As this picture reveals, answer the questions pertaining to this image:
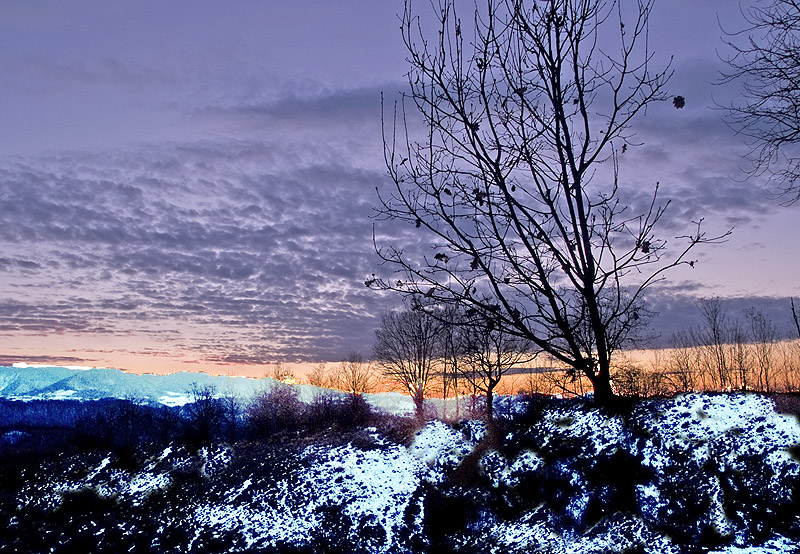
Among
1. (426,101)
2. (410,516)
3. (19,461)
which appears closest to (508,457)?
(410,516)

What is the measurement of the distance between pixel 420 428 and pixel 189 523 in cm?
651

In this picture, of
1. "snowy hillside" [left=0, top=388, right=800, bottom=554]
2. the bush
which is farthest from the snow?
the bush

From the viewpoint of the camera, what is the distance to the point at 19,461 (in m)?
21.7

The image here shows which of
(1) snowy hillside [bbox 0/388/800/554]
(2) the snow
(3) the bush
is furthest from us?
(3) the bush

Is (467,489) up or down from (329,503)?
up

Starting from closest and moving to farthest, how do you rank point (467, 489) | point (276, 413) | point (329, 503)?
point (467, 489)
point (329, 503)
point (276, 413)

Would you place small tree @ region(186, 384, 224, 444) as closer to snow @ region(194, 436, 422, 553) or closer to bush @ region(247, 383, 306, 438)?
bush @ region(247, 383, 306, 438)

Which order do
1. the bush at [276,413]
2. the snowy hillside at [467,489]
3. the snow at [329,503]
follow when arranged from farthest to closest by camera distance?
1. the bush at [276,413]
2. the snow at [329,503]
3. the snowy hillside at [467,489]

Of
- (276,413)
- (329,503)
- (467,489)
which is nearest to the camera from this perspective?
(467,489)

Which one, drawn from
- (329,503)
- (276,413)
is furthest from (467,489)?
(276,413)

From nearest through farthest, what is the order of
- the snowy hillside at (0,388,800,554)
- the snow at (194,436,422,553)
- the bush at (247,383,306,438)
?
the snowy hillside at (0,388,800,554), the snow at (194,436,422,553), the bush at (247,383,306,438)

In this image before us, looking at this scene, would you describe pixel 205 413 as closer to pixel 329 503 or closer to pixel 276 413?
pixel 276 413

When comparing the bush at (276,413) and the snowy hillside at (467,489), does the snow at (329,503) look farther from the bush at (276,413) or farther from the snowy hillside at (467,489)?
the bush at (276,413)

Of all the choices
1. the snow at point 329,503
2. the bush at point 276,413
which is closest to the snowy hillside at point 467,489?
the snow at point 329,503
